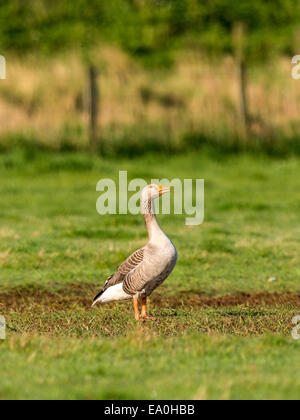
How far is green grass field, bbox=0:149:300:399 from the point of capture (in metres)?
6.04

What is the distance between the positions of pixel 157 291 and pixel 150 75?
14.6m

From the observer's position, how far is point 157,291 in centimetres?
1120

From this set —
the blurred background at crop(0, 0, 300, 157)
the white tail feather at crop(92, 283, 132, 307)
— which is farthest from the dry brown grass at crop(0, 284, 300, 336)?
the blurred background at crop(0, 0, 300, 157)

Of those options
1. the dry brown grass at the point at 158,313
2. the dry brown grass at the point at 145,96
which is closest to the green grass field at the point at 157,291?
the dry brown grass at the point at 158,313

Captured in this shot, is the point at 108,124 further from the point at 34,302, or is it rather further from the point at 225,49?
the point at 34,302

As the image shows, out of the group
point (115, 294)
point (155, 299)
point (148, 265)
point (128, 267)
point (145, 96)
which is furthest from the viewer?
point (145, 96)

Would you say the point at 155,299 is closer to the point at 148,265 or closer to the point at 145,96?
the point at 148,265

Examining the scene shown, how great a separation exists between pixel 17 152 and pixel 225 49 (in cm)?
729

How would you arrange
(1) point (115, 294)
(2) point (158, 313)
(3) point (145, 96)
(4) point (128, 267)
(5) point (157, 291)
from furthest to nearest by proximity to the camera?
(3) point (145, 96) < (5) point (157, 291) < (2) point (158, 313) < (1) point (115, 294) < (4) point (128, 267)

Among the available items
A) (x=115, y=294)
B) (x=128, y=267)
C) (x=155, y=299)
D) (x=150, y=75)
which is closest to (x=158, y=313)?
(x=115, y=294)

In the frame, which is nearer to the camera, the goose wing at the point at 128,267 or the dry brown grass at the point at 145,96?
the goose wing at the point at 128,267

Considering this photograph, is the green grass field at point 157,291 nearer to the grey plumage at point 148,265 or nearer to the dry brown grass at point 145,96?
the grey plumage at point 148,265

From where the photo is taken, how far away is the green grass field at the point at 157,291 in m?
6.04

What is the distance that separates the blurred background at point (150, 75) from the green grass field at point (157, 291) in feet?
3.98
